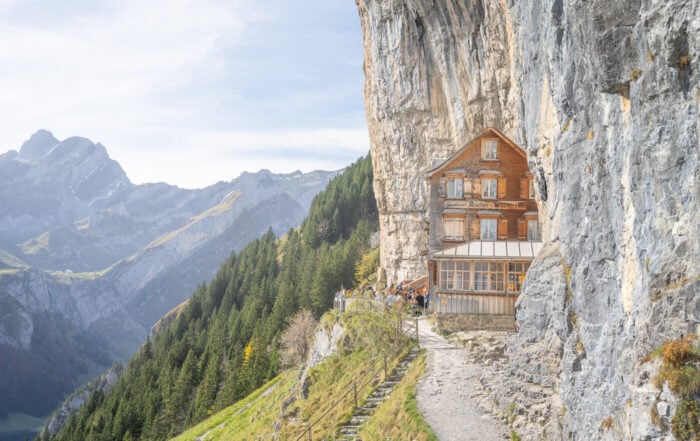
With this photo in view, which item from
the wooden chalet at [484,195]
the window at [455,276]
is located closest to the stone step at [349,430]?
the window at [455,276]

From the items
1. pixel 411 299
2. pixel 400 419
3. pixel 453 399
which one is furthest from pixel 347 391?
pixel 411 299

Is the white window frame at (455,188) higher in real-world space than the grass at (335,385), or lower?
higher

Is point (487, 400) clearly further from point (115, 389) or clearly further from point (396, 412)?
point (115, 389)

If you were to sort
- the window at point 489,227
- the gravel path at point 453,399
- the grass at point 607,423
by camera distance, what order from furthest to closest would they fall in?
the window at point 489,227 < the gravel path at point 453,399 < the grass at point 607,423

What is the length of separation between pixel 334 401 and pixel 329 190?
10251 centimetres

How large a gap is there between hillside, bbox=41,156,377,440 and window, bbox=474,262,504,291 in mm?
38908

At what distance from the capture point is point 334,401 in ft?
95.3

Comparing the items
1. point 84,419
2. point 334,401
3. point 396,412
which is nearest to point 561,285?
point 396,412

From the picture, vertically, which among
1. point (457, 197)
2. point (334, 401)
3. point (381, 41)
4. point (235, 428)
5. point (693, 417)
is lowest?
point (235, 428)

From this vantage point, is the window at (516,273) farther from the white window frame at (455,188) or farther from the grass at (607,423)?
the grass at (607,423)

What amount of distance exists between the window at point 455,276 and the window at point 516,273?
7.57ft

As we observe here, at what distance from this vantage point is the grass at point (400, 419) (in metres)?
21.2

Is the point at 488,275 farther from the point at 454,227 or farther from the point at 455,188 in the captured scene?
the point at 455,188

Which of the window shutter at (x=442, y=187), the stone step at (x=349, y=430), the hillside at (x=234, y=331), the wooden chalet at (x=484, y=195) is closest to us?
the stone step at (x=349, y=430)
